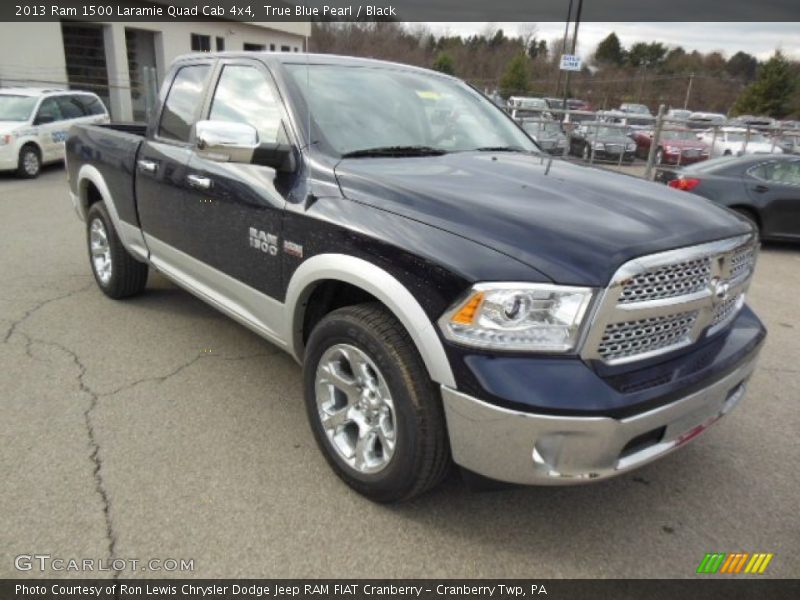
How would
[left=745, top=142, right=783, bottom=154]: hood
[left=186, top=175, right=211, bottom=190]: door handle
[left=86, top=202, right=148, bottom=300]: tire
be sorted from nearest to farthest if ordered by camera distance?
[left=186, top=175, right=211, bottom=190]: door handle < [left=86, top=202, right=148, bottom=300]: tire < [left=745, top=142, right=783, bottom=154]: hood

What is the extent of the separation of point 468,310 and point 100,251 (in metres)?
4.14

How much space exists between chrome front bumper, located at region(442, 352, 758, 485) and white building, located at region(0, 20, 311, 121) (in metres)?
16.7

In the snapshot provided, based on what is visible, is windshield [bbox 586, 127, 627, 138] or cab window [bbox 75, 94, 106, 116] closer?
cab window [bbox 75, 94, 106, 116]

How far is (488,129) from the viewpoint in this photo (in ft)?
12.4

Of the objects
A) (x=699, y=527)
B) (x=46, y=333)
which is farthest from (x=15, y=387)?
(x=699, y=527)

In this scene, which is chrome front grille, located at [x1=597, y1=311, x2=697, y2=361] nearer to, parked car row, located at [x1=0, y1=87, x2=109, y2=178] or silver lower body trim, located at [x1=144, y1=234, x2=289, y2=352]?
silver lower body trim, located at [x1=144, y1=234, x2=289, y2=352]

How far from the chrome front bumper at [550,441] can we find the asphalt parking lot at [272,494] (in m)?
0.49

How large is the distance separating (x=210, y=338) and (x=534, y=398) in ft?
9.83

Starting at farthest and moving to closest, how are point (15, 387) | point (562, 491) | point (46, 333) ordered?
point (46, 333) < point (15, 387) < point (562, 491)

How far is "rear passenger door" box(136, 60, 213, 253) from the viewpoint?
376cm

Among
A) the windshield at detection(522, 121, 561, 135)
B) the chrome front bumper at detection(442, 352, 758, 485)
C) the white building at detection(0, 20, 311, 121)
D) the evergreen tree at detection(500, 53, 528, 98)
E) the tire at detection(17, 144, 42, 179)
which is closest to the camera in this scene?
the chrome front bumper at detection(442, 352, 758, 485)

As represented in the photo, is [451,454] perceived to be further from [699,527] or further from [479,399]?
[699,527]

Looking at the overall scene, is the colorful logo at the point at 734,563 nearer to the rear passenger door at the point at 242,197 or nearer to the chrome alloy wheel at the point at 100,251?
the rear passenger door at the point at 242,197

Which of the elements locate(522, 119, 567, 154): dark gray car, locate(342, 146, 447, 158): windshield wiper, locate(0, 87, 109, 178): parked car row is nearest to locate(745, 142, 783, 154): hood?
locate(522, 119, 567, 154): dark gray car
